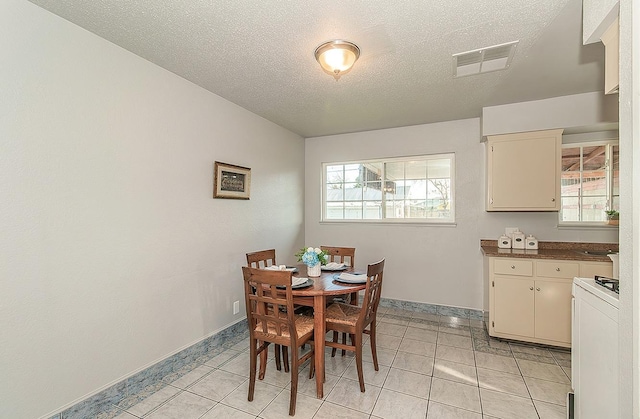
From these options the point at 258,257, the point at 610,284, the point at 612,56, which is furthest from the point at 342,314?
the point at 612,56

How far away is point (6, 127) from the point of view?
1.56 metres

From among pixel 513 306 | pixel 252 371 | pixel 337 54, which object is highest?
pixel 337 54

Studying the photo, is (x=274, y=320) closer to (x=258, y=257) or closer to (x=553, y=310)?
(x=258, y=257)

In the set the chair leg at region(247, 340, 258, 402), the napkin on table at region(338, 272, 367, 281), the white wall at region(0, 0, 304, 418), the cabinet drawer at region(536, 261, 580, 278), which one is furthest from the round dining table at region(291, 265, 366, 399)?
the cabinet drawer at region(536, 261, 580, 278)

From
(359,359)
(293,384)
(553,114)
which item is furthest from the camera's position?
(553,114)

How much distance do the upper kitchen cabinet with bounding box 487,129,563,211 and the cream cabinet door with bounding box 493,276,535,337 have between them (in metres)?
0.83

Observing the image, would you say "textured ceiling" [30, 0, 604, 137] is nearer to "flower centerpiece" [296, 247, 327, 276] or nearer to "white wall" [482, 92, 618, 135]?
"white wall" [482, 92, 618, 135]

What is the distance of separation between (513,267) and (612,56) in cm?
212

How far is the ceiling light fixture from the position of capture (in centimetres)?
200

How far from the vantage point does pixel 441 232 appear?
3791 millimetres

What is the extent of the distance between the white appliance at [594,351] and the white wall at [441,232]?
1.91m

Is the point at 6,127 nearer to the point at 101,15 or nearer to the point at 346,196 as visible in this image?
the point at 101,15

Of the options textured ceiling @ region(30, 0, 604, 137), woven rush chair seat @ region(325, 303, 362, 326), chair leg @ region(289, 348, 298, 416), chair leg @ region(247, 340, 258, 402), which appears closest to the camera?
textured ceiling @ region(30, 0, 604, 137)

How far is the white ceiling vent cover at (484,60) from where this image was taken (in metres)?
2.13
